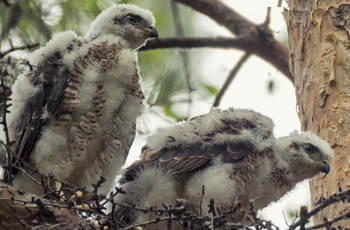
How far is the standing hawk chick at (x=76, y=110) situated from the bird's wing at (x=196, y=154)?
24 cm

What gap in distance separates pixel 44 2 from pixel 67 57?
2.63 meters

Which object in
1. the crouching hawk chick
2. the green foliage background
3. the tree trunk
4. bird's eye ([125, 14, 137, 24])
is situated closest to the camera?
the crouching hawk chick

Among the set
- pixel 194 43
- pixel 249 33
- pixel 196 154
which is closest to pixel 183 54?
pixel 194 43

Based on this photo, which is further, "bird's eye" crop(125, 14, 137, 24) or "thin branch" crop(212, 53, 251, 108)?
"thin branch" crop(212, 53, 251, 108)

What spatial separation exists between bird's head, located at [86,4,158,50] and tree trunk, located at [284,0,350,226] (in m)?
1.37

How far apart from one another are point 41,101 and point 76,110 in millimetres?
300

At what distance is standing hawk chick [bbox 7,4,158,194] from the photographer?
4.47 metres

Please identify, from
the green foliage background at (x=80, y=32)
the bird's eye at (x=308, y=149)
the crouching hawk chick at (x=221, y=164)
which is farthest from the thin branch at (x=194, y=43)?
the bird's eye at (x=308, y=149)

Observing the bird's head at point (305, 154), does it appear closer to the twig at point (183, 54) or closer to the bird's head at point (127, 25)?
the bird's head at point (127, 25)

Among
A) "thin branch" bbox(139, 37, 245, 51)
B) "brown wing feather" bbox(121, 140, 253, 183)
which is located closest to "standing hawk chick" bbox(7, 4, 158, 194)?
"brown wing feather" bbox(121, 140, 253, 183)

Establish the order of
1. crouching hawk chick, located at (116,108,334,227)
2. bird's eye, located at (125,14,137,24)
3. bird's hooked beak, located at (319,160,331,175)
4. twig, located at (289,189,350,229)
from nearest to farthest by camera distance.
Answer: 1. twig, located at (289,189,350,229)
2. crouching hawk chick, located at (116,108,334,227)
3. bird's hooked beak, located at (319,160,331,175)
4. bird's eye, located at (125,14,137,24)

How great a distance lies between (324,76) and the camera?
5266 mm

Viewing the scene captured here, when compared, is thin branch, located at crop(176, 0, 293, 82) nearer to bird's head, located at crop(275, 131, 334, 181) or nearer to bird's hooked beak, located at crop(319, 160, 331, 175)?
bird's head, located at crop(275, 131, 334, 181)

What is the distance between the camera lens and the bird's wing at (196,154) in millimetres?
4465
